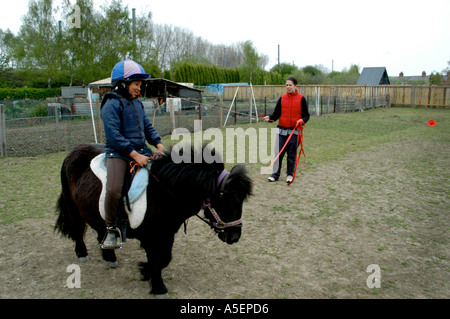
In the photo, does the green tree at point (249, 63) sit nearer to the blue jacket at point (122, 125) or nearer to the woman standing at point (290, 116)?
the woman standing at point (290, 116)

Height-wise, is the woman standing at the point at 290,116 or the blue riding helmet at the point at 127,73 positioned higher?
the blue riding helmet at the point at 127,73

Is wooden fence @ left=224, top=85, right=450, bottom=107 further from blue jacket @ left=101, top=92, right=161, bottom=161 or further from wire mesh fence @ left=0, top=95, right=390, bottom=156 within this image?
blue jacket @ left=101, top=92, right=161, bottom=161

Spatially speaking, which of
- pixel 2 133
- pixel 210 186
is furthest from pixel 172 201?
pixel 2 133

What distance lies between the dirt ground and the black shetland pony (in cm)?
52

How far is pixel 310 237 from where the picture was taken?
4.32 metres

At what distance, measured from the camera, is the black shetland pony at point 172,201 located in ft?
8.81

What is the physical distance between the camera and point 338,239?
4258mm

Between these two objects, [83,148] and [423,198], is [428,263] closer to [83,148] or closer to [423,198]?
[423,198]

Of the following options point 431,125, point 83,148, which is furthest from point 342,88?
point 83,148

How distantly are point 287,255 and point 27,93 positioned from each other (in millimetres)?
32396

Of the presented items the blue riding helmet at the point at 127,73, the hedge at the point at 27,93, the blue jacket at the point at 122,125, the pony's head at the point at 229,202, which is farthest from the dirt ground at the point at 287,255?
the hedge at the point at 27,93

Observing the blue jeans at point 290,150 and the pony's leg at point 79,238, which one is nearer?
the pony's leg at point 79,238

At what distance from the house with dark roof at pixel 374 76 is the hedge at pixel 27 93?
135 ft

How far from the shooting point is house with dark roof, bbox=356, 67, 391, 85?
152 ft
